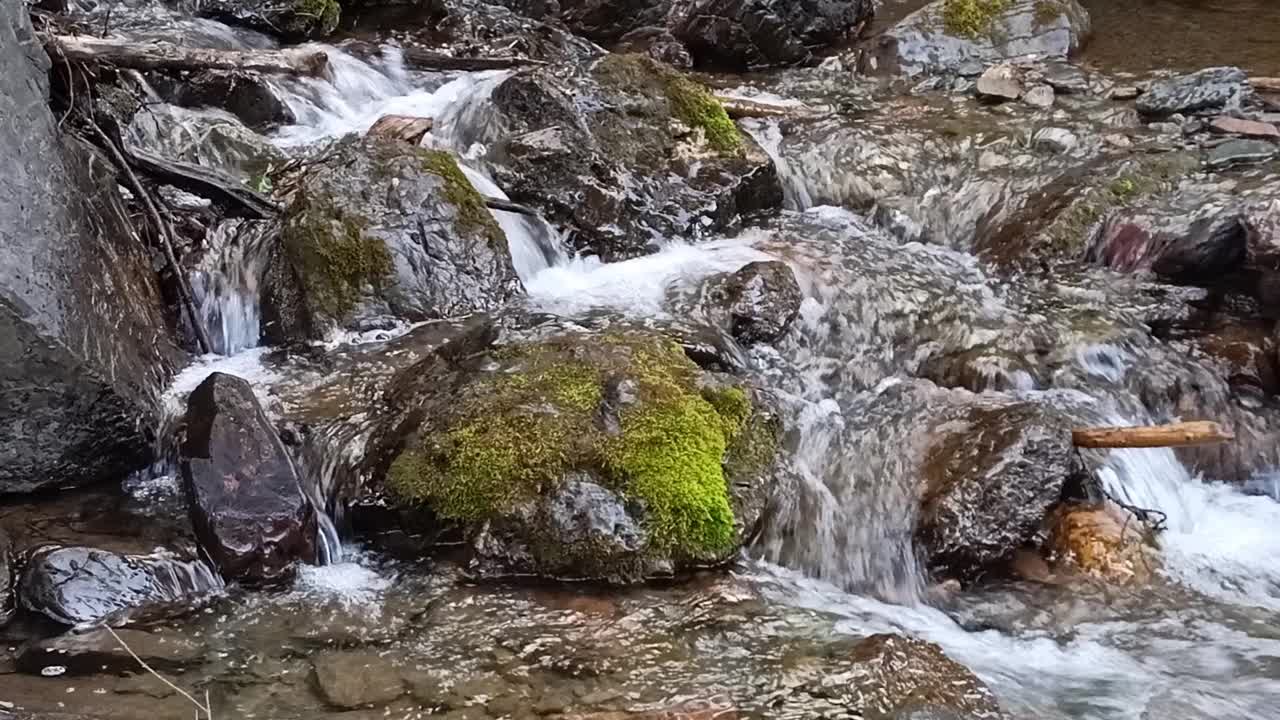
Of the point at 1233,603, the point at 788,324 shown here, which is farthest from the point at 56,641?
the point at 1233,603

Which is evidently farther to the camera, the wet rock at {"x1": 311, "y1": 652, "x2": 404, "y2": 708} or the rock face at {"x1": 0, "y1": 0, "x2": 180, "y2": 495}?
the rock face at {"x1": 0, "y1": 0, "x2": 180, "y2": 495}

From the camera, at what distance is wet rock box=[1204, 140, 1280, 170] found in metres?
7.41

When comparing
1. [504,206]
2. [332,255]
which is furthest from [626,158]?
[332,255]

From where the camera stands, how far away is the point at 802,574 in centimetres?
464

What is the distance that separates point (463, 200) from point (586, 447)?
8.45ft

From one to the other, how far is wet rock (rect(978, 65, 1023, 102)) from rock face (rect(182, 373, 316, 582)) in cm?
708

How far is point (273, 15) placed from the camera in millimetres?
10789

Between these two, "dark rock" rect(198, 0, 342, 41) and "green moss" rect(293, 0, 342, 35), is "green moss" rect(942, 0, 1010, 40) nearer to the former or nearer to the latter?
"green moss" rect(293, 0, 342, 35)

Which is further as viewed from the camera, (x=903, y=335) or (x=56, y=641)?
(x=903, y=335)

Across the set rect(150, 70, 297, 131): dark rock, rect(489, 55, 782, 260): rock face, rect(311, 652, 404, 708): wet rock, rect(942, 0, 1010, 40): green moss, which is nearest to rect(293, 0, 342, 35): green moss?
rect(150, 70, 297, 131): dark rock

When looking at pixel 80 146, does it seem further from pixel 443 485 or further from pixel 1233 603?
pixel 1233 603

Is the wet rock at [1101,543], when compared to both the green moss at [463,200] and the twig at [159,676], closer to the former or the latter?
the twig at [159,676]

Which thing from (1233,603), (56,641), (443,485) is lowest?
(1233,603)

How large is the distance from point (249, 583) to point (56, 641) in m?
0.71
